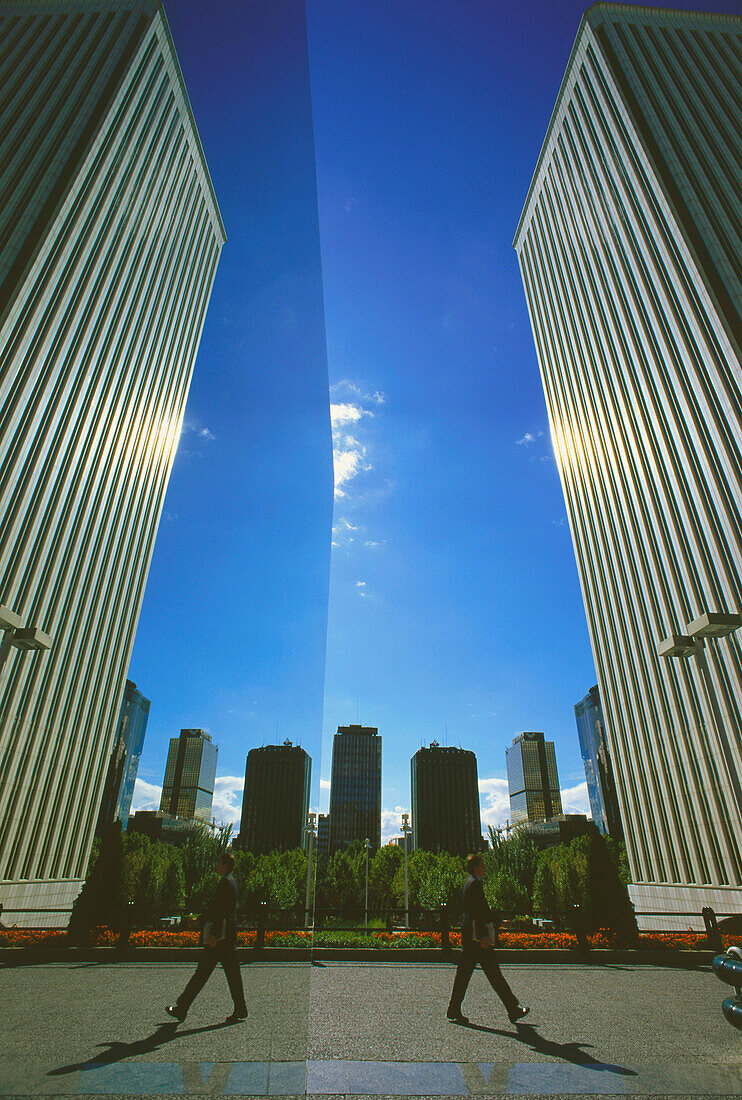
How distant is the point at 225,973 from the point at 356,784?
280 ft

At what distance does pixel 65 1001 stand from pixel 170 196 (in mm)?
5358

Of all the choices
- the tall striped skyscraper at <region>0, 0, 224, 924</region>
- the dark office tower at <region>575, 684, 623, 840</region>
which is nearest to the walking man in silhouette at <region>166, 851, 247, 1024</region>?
the tall striped skyscraper at <region>0, 0, 224, 924</region>

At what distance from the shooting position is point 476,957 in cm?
534

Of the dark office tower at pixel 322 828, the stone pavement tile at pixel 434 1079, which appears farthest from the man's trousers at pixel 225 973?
the stone pavement tile at pixel 434 1079

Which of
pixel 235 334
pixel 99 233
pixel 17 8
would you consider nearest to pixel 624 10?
pixel 99 233

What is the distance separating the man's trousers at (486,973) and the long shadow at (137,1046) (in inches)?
183

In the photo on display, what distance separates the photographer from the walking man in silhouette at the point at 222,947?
5.74ft

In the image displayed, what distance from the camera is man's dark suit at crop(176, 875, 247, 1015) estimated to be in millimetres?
1772

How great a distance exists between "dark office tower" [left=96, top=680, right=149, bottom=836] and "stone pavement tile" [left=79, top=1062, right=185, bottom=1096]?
98 centimetres

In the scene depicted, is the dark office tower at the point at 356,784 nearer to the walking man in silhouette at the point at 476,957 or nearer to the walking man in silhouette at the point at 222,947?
the walking man in silhouette at the point at 476,957

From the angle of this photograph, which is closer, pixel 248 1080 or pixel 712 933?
pixel 248 1080

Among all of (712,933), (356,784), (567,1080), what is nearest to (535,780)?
(356,784)

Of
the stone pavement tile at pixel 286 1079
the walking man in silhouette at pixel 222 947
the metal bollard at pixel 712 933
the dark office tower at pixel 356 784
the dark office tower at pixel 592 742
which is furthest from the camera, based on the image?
the dark office tower at pixel 592 742

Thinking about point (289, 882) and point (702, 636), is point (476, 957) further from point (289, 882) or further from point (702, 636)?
point (702, 636)
